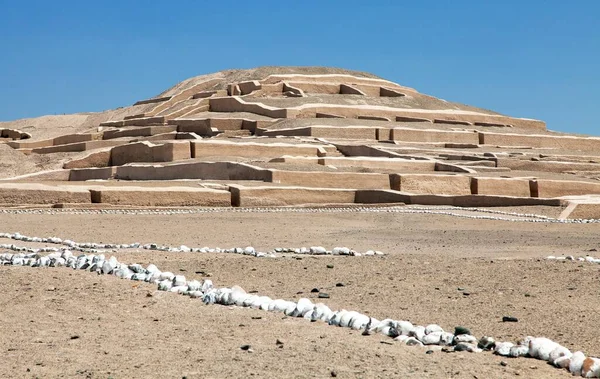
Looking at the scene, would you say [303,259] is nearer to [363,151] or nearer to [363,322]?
[363,322]

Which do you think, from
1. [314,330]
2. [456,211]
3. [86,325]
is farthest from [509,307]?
[456,211]

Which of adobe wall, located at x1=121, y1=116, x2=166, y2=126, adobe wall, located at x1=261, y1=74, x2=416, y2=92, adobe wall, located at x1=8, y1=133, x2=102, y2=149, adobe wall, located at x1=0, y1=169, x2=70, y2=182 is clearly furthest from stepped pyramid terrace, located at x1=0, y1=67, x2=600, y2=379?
adobe wall, located at x1=261, y1=74, x2=416, y2=92

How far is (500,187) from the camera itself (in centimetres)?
2009

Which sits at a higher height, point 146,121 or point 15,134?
point 146,121

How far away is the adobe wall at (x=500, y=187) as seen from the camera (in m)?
20.1

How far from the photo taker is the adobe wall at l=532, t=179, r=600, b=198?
20250mm

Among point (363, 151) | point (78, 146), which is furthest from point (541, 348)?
point (78, 146)

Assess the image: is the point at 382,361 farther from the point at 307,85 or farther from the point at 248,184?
the point at 307,85

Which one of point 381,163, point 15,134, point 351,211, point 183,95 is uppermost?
point 183,95

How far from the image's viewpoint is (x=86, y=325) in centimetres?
533


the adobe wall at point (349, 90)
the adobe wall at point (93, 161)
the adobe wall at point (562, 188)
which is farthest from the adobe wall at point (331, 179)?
the adobe wall at point (349, 90)

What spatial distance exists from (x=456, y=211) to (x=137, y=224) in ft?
20.2

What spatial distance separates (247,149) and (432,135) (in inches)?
301

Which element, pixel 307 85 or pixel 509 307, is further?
pixel 307 85
